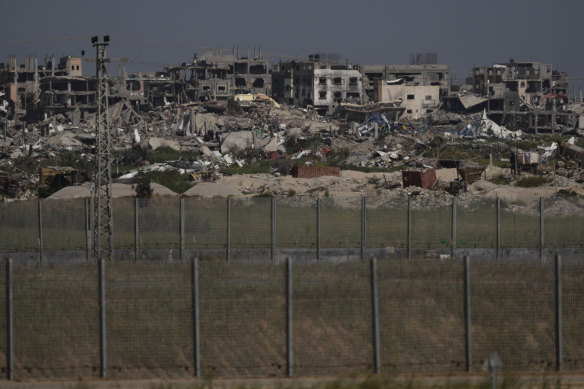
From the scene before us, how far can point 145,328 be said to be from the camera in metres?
13.4

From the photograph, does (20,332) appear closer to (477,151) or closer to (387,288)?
(387,288)

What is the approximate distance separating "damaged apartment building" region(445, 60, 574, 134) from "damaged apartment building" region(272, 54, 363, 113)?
1030 cm

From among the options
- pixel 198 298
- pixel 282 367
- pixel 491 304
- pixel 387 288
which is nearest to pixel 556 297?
pixel 491 304

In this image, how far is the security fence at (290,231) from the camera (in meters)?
23.1

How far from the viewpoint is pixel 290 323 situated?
1288 centimetres

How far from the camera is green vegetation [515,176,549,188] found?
4191 cm

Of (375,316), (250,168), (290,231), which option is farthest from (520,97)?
(375,316)

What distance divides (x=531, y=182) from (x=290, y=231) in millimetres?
21309

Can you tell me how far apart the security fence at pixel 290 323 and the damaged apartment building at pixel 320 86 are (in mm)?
92086

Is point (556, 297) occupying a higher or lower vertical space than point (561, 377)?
higher

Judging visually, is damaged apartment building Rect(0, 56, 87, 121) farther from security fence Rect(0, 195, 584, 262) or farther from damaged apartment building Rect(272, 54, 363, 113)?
security fence Rect(0, 195, 584, 262)

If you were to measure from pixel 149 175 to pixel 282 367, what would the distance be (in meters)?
32.9

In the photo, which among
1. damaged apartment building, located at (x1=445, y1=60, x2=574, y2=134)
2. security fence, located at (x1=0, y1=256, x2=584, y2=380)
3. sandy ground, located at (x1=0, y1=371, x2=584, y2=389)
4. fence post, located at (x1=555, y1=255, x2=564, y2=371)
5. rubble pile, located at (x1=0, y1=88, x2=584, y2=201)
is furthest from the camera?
damaged apartment building, located at (x1=445, y1=60, x2=574, y2=134)

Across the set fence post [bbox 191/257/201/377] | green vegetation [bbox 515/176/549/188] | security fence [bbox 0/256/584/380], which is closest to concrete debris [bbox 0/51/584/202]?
green vegetation [bbox 515/176/549/188]
